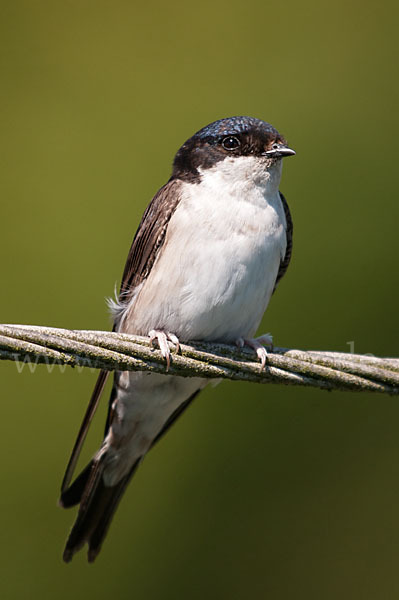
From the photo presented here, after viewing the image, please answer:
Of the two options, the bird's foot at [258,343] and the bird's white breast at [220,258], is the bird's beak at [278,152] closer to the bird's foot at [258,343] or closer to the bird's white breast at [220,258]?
the bird's white breast at [220,258]

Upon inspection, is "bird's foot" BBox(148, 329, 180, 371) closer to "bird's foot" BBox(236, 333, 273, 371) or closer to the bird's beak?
"bird's foot" BBox(236, 333, 273, 371)

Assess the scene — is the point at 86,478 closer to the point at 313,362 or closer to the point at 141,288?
the point at 141,288

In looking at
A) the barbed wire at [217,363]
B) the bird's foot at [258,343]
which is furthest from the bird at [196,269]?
the barbed wire at [217,363]

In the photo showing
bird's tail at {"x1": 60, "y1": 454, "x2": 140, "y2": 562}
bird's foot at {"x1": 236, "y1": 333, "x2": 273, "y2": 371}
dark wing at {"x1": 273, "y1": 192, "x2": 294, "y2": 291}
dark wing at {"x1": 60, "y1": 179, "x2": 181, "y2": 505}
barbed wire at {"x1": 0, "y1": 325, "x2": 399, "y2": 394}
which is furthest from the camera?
bird's tail at {"x1": 60, "y1": 454, "x2": 140, "y2": 562}

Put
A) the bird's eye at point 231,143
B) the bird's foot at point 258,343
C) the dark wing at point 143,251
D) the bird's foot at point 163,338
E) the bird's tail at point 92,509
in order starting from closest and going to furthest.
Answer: the bird's foot at point 163,338 → the bird's foot at point 258,343 → the dark wing at point 143,251 → the bird's eye at point 231,143 → the bird's tail at point 92,509

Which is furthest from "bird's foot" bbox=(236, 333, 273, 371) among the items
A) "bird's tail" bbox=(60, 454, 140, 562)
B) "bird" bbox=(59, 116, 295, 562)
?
"bird's tail" bbox=(60, 454, 140, 562)

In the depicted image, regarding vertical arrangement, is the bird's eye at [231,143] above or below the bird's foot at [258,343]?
above

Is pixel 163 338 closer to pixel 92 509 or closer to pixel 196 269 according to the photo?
pixel 196 269

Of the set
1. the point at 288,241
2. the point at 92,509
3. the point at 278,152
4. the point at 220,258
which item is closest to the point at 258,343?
the point at 220,258
